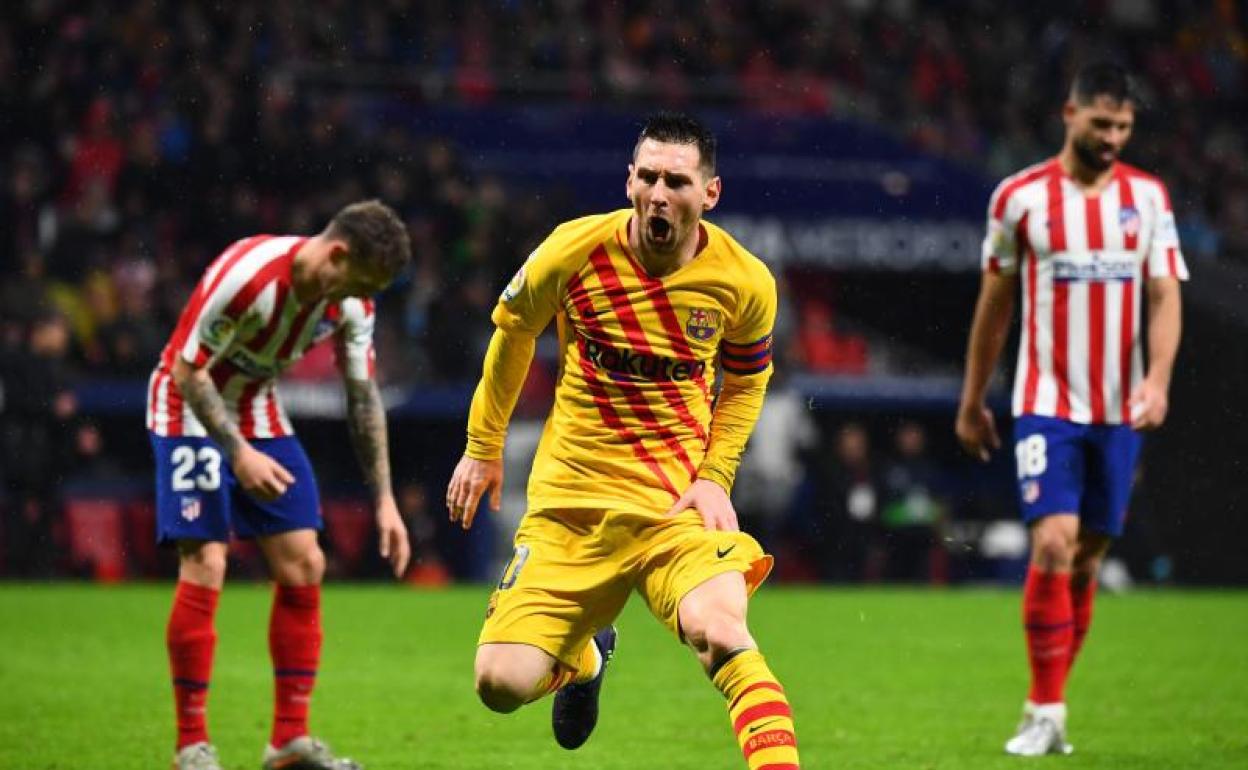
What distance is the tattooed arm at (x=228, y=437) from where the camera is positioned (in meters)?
5.86

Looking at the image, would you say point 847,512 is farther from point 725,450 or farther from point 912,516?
point 725,450

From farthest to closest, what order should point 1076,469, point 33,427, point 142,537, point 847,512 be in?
point 847,512, point 142,537, point 33,427, point 1076,469

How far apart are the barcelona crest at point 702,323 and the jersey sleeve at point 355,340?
1.52m

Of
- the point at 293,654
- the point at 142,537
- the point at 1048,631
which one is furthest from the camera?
the point at 142,537

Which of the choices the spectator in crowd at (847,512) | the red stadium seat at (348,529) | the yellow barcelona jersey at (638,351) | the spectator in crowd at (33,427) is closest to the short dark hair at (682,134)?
Answer: the yellow barcelona jersey at (638,351)

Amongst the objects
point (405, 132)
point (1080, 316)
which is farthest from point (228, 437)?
point (405, 132)

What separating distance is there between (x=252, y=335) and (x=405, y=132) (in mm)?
12740

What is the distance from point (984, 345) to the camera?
7199mm

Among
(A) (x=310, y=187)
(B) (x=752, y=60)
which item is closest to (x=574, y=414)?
(A) (x=310, y=187)

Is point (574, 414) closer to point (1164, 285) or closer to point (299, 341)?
point (299, 341)

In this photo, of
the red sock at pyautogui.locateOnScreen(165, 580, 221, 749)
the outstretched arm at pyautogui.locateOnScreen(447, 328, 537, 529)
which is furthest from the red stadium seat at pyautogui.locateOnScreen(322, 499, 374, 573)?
the outstretched arm at pyautogui.locateOnScreen(447, 328, 537, 529)

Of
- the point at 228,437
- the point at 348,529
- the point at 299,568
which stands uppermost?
the point at 228,437

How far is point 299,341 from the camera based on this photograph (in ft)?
21.3

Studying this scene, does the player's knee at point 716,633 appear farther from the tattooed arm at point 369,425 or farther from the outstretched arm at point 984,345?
the outstretched arm at point 984,345
